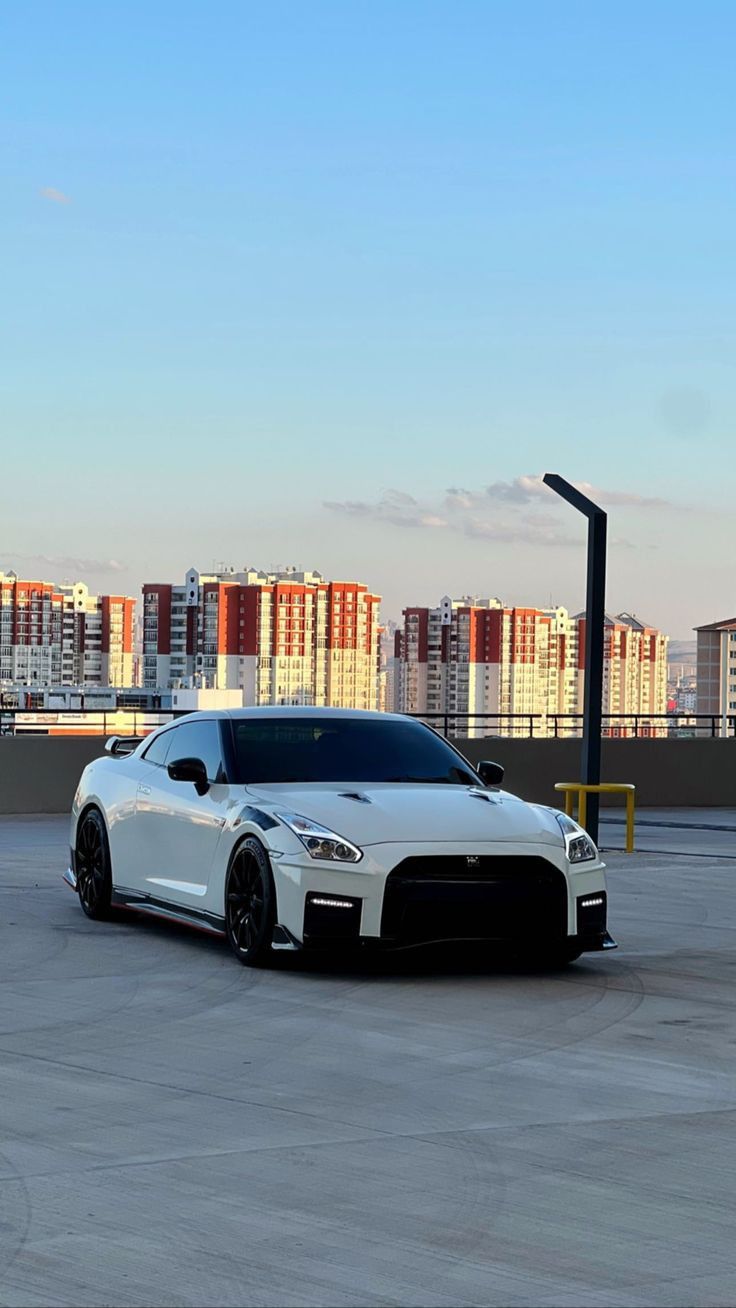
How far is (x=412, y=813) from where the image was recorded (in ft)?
30.8

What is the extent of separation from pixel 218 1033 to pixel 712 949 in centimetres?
403

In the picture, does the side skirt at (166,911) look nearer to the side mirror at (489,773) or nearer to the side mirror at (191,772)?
the side mirror at (191,772)

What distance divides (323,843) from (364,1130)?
10.6 ft

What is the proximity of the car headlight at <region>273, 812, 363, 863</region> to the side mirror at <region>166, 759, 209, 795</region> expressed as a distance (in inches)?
44.8

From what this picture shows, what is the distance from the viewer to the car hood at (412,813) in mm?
9211

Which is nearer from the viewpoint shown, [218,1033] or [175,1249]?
[175,1249]

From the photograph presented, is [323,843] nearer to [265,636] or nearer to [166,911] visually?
[166,911]

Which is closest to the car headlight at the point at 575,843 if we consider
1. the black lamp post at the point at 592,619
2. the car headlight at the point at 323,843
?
the car headlight at the point at 323,843

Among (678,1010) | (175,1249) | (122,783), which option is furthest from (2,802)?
(175,1249)

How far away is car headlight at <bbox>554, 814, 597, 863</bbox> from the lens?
9.52m

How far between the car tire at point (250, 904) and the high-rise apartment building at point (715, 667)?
34.9m

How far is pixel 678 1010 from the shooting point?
8516 mm

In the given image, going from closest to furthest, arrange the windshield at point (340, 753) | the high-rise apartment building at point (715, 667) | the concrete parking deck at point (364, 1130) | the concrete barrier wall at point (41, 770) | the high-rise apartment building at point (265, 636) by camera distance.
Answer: the concrete parking deck at point (364, 1130)
the windshield at point (340, 753)
the concrete barrier wall at point (41, 770)
the high-rise apartment building at point (715, 667)
the high-rise apartment building at point (265, 636)

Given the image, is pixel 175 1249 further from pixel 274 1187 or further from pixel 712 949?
pixel 712 949
